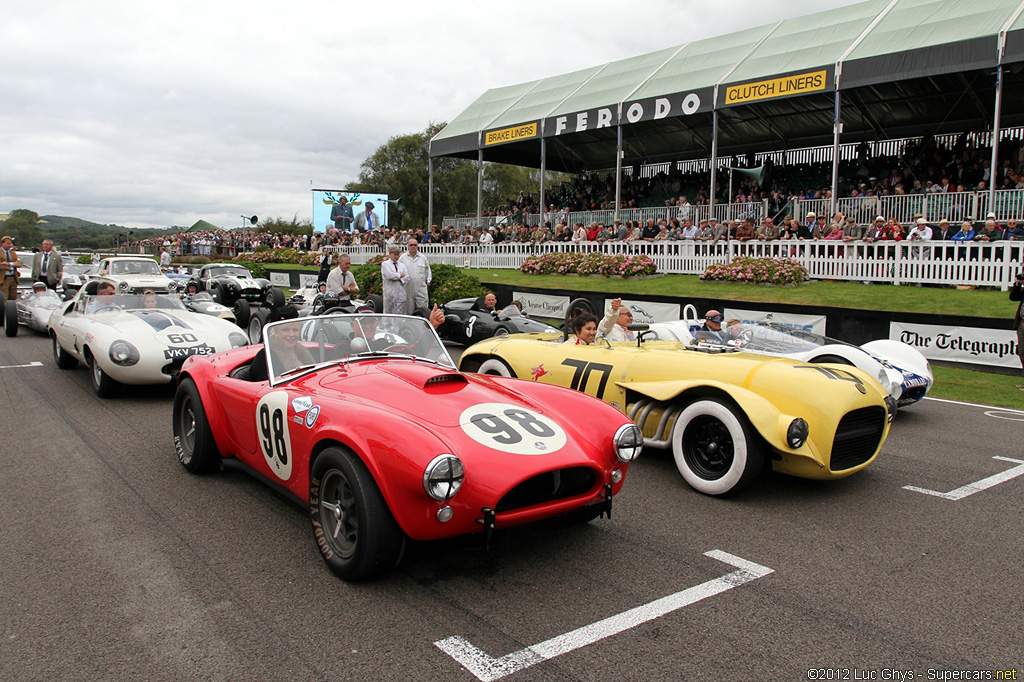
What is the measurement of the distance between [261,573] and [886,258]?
16404 mm

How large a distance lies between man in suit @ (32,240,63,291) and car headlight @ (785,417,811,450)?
59.4ft

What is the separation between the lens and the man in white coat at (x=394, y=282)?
414 inches

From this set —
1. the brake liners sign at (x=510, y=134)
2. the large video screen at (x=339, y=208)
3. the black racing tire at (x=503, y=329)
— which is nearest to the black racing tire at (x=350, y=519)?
the black racing tire at (x=503, y=329)

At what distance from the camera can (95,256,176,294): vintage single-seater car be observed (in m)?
15.2

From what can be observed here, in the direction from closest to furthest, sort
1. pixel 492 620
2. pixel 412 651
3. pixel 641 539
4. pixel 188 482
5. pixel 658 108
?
pixel 412 651 → pixel 492 620 → pixel 641 539 → pixel 188 482 → pixel 658 108

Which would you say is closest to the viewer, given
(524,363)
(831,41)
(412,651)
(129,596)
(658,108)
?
(412,651)

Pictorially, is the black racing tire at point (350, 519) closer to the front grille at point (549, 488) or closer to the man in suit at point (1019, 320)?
the front grille at point (549, 488)

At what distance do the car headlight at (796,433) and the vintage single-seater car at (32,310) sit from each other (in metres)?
13.6

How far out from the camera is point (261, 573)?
3633 mm

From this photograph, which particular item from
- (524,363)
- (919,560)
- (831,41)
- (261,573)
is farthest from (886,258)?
(261,573)

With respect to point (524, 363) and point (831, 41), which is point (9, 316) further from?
point (831, 41)

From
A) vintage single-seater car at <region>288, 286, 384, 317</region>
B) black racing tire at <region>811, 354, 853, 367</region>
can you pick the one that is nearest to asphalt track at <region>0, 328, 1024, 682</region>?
black racing tire at <region>811, 354, 853, 367</region>

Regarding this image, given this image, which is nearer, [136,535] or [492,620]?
Result: [492,620]

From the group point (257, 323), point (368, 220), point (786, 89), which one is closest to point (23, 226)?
point (368, 220)
